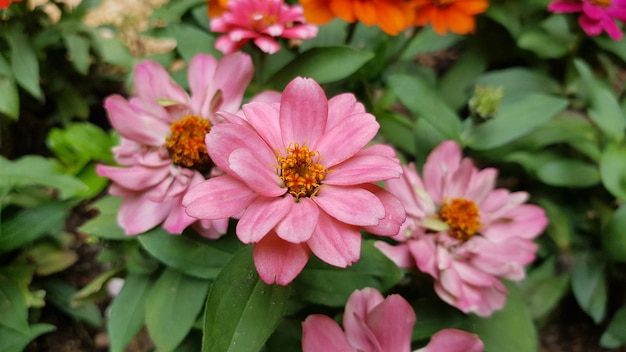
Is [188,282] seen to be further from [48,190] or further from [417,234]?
[48,190]

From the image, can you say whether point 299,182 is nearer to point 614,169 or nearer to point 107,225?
point 107,225

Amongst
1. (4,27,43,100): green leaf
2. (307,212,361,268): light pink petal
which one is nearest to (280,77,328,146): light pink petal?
(307,212,361,268): light pink petal

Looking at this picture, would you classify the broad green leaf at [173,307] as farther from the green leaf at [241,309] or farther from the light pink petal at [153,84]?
the light pink petal at [153,84]

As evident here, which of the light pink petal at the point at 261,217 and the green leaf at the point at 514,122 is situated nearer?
the light pink petal at the point at 261,217

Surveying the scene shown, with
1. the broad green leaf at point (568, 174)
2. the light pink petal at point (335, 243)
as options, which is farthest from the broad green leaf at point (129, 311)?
the broad green leaf at point (568, 174)

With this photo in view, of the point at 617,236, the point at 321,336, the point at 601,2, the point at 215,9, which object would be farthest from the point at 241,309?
the point at 601,2

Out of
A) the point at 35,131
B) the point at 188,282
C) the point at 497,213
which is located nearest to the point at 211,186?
the point at 188,282
